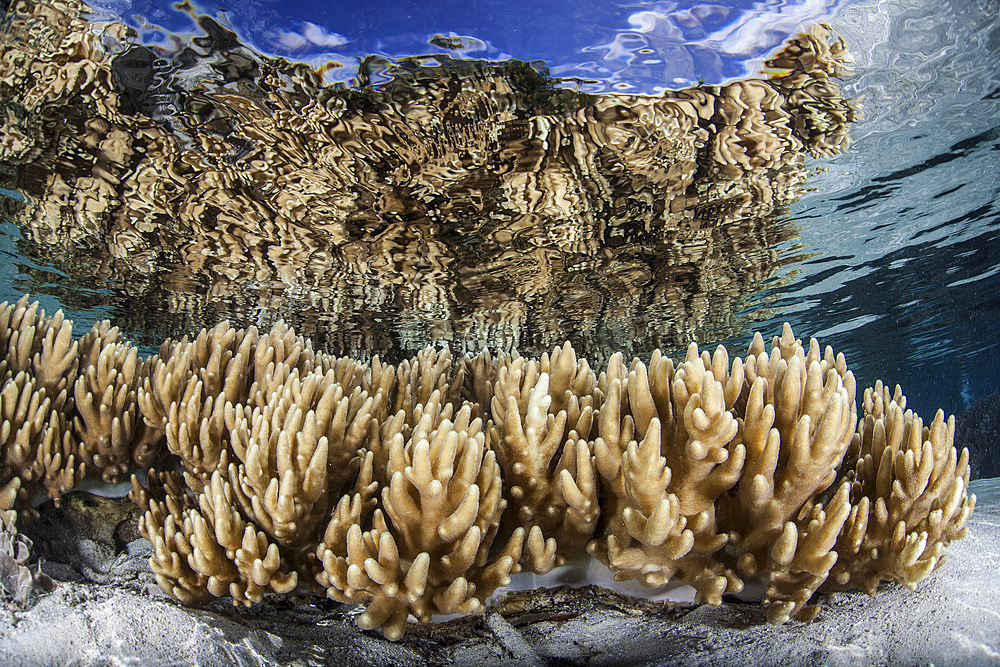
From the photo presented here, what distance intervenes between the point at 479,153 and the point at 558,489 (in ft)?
15.5

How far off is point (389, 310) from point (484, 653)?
9542 mm

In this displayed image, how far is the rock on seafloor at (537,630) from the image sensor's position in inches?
87.9

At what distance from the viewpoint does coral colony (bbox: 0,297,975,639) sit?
2.32 metres

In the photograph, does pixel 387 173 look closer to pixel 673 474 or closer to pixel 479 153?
pixel 479 153

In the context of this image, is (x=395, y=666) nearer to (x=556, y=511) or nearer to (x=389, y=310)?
(x=556, y=511)

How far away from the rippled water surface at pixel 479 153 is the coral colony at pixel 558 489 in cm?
349

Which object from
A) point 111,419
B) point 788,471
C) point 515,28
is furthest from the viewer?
point 515,28

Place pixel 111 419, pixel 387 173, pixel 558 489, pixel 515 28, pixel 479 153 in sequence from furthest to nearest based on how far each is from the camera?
1. pixel 387 173
2. pixel 479 153
3. pixel 515 28
4. pixel 111 419
5. pixel 558 489

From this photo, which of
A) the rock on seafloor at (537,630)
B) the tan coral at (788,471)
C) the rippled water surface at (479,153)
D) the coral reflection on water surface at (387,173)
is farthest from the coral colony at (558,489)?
the coral reflection on water surface at (387,173)

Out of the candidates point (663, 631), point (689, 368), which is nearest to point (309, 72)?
point (689, 368)

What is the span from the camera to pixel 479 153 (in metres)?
6.04

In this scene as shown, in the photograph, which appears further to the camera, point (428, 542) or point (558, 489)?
point (558, 489)

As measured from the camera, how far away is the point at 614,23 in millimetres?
4480

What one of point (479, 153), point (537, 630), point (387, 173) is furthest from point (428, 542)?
point (387, 173)
